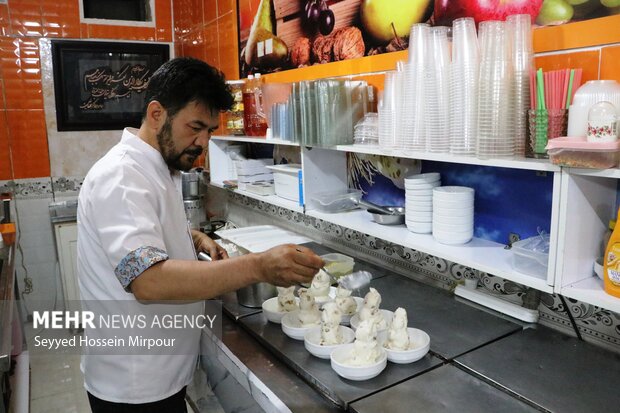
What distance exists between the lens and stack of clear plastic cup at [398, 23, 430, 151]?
1591 mm

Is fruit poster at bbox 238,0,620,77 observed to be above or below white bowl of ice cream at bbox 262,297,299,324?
above

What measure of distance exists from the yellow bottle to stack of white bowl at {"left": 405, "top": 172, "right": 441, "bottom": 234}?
2.07 ft

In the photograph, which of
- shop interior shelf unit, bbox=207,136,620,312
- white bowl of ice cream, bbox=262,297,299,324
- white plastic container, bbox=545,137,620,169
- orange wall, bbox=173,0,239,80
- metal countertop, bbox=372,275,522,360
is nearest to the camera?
white plastic container, bbox=545,137,620,169

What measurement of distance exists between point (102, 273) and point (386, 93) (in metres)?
1.13

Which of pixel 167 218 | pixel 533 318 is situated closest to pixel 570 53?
pixel 533 318

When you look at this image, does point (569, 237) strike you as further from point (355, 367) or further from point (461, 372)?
point (355, 367)

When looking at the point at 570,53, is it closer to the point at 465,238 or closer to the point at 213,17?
the point at 465,238

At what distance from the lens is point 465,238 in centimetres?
164

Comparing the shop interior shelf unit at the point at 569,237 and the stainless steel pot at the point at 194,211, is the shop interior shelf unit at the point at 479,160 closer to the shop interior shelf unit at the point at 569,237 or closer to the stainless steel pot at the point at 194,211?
the shop interior shelf unit at the point at 569,237

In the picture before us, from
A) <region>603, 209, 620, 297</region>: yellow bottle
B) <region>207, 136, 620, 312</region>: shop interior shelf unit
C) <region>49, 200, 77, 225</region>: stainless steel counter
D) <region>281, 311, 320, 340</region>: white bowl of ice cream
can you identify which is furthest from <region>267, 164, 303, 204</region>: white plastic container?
<region>49, 200, 77, 225</region>: stainless steel counter

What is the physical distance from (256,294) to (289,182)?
691 mm

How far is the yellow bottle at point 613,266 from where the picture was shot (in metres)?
1.20

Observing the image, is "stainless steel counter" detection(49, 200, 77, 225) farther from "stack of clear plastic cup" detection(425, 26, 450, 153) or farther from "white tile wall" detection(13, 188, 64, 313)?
"stack of clear plastic cup" detection(425, 26, 450, 153)

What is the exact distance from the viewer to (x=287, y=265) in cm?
131
